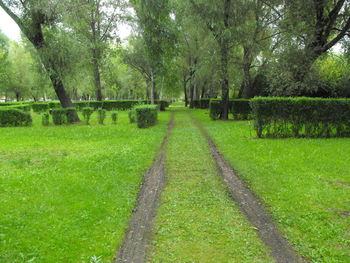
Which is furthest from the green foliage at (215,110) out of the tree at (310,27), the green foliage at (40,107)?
the green foliage at (40,107)

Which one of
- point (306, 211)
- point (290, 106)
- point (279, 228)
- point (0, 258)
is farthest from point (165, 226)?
point (290, 106)

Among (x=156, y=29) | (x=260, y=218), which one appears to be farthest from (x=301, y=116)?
(x=156, y=29)

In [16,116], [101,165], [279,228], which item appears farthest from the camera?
[16,116]

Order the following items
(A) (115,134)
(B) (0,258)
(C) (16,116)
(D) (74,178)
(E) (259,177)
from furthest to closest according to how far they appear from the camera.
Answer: (C) (16,116)
(A) (115,134)
(E) (259,177)
(D) (74,178)
(B) (0,258)

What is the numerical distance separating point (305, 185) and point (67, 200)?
17.7ft

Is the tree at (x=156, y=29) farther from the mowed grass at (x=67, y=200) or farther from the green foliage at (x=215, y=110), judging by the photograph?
the mowed grass at (x=67, y=200)

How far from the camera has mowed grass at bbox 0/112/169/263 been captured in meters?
3.59

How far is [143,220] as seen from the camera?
4535 mm

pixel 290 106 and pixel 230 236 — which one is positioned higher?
pixel 290 106

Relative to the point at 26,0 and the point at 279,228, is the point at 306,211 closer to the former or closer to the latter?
the point at 279,228

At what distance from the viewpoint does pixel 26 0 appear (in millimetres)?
15492

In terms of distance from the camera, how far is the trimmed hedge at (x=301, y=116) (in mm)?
11852

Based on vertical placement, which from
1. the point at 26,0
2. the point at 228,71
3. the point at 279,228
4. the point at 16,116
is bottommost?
the point at 279,228

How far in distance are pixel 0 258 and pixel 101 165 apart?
432 centimetres
